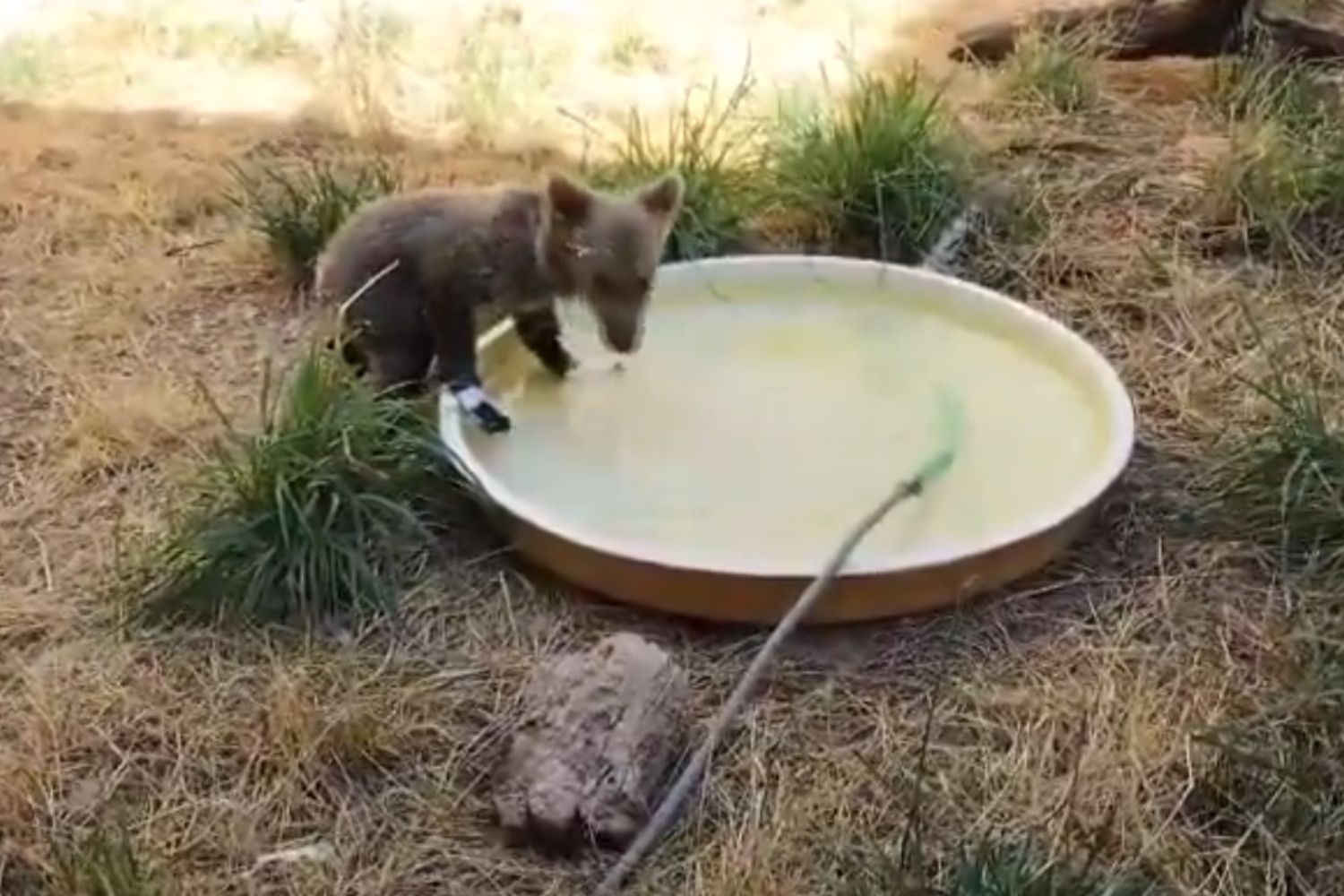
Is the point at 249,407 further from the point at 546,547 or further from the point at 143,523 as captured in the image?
the point at 546,547

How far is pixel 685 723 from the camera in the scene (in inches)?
112

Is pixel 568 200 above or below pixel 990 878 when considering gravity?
above

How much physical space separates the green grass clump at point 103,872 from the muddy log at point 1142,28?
10.7 ft

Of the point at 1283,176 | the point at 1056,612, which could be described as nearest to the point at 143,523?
the point at 1056,612

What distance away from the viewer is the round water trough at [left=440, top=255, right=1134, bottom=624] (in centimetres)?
315

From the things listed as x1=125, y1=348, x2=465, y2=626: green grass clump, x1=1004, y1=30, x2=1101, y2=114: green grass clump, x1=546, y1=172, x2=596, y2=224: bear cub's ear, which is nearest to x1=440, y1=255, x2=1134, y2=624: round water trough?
x1=125, y1=348, x2=465, y2=626: green grass clump

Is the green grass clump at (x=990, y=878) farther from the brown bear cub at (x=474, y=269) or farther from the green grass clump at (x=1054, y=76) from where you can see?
the green grass clump at (x=1054, y=76)

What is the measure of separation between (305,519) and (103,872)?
0.73 m

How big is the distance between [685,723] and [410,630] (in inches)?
19.6

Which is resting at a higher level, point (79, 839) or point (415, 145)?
point (79, 839)

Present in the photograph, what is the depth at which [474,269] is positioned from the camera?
348 centimetres

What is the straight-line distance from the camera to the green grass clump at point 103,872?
8.32ft

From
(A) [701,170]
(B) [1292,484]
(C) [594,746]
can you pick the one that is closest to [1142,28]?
(A) [701,170]

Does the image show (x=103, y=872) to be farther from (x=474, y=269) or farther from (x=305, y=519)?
(x=474, y=269)
